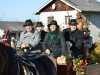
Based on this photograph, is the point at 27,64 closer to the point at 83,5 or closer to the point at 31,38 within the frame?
the point at 31,38

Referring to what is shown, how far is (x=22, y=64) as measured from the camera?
477 cm

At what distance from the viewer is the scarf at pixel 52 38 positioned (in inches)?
270

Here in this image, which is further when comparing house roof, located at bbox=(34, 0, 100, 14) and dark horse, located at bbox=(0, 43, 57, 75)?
house roof, located at bbox=(34, 0, 100, 14)

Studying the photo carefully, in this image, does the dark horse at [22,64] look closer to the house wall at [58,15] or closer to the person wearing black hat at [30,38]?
the person wearing black hat at [30,38]

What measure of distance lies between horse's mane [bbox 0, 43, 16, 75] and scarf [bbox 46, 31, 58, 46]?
2687mm

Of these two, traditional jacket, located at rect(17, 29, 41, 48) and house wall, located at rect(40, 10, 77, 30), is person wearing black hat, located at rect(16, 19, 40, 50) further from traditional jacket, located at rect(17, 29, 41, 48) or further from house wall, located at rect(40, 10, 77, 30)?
house wall, located at rect(40, 10, 77, 30)

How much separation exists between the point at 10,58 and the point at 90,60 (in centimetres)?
469

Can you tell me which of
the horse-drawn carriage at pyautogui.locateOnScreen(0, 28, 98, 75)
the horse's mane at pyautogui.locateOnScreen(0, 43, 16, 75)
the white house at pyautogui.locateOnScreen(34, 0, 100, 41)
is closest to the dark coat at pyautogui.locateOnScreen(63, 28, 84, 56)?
the horse-drawn carriage at pyautogui.locateOnScreen(0, 28, 98, 75)

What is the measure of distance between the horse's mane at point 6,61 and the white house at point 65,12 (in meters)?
27.3

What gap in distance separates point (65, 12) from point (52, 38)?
25.6m

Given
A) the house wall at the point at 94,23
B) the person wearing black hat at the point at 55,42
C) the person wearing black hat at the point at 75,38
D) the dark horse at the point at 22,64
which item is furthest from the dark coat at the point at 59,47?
the house wall at the point at 94,23

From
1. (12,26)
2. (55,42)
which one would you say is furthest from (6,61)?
(12,26)

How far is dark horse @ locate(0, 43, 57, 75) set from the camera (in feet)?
13.0

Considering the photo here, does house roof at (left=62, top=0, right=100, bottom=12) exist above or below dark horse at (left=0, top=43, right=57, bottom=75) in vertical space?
above
